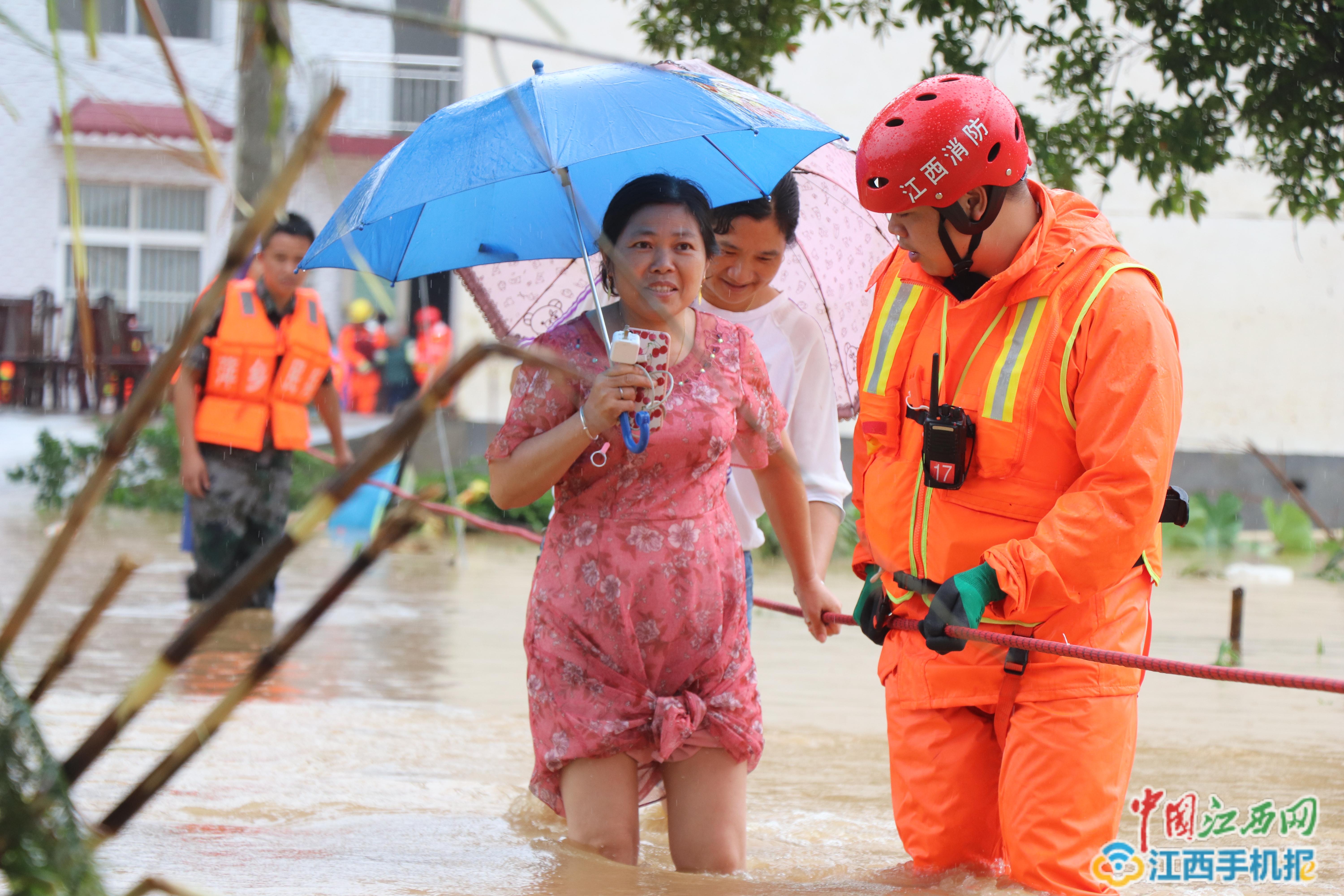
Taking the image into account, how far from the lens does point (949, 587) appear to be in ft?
9.42

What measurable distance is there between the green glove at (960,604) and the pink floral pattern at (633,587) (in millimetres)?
585

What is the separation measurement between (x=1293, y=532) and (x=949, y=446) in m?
10.9

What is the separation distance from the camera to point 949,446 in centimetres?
302

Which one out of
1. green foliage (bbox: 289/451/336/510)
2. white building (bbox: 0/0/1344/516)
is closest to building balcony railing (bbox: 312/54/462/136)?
white building (bbox: 0/0/1344/516)

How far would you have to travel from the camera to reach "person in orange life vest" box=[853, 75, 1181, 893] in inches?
112

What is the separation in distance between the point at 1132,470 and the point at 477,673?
15.3 feet

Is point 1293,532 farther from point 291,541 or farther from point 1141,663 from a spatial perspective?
point 291,541

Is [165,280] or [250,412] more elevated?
[165,280]

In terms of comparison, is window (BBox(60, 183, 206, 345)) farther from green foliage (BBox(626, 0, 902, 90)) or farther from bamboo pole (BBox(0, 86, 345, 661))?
bamboo pole (BBox(0, 86, 345, 661))

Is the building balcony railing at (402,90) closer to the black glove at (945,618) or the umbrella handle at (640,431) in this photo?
the umbrella handle at (640,431)

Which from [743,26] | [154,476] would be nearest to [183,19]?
[154,476]

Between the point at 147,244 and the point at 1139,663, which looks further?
the point at 147,244

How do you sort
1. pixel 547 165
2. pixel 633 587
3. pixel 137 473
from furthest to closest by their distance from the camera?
pixel 137 473
pixel 633 587
pixel 547 165

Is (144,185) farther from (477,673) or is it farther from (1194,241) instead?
(477,673)
